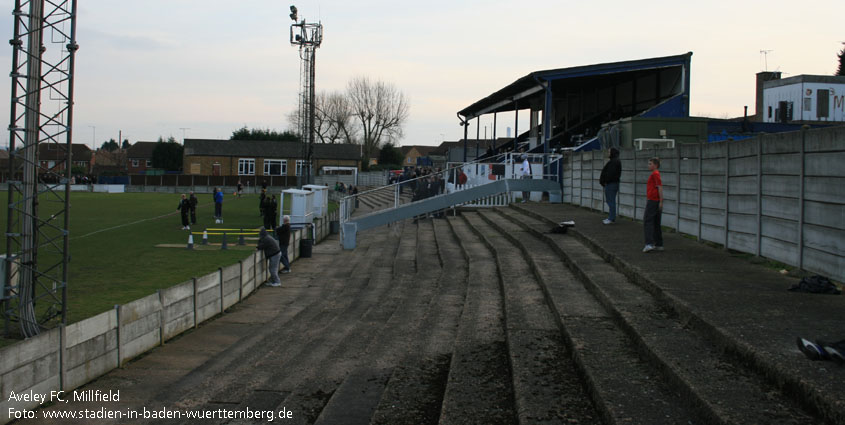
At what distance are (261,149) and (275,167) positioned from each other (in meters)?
3.02

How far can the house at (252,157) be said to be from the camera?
83.8 metres

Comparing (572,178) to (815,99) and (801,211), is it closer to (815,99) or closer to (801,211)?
(801,211)

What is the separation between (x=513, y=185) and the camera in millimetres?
21812

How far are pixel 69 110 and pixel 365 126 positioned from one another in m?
77.8

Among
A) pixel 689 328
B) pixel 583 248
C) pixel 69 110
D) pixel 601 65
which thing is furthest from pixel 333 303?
pixel 601 65

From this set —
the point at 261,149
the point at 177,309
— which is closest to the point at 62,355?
the point at 177,309

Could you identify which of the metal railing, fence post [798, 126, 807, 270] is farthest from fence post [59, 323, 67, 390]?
the metal railing

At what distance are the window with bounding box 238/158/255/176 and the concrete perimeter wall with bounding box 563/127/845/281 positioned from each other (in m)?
75.1

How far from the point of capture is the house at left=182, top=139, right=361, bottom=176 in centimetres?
8381

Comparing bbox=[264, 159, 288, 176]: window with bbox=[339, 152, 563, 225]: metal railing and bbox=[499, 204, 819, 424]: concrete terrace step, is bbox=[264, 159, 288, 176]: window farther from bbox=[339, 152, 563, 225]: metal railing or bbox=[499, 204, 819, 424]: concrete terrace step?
bbox=[499, 204, 819, 424]: concrete terrace step

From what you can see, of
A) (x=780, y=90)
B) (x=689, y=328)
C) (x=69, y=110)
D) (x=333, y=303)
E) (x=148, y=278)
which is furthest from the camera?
(x=780, y=90)

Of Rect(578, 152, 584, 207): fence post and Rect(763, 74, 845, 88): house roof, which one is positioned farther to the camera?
Rect(763, 74, 845, 88): house roof

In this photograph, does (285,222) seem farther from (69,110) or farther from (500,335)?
(500,335)

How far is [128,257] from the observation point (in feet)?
64.8
